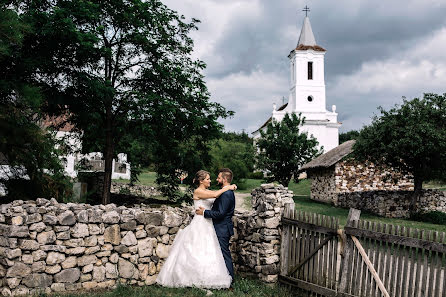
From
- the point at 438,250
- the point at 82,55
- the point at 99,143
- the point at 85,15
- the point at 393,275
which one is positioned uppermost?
the point at 85,15

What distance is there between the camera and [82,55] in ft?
39.5

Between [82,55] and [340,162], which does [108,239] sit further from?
[340,162]

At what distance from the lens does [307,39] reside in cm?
5441

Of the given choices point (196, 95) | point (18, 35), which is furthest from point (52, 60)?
point (196, 95)

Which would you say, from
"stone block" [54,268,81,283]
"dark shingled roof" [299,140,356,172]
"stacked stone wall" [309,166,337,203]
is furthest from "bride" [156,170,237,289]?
"stacked stone wall" [309,166,337,203]

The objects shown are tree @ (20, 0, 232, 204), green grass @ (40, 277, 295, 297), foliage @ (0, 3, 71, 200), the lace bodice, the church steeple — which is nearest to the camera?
green grass @ (40, 277, 295, 297)

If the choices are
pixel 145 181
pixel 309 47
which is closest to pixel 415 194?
pixel 145 181

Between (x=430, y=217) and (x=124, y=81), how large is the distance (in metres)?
16.6

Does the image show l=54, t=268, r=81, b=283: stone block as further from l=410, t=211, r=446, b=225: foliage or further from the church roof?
the church roof

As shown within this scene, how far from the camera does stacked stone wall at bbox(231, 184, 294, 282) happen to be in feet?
24.7

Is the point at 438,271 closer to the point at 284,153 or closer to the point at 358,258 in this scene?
the point at 358,258

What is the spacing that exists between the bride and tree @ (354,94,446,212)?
589 inches

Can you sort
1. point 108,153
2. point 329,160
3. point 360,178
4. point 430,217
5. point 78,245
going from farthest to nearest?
point 329,160, point 360,178, point 430,217, point 108,153, point 78,245

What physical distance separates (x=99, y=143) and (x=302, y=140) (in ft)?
60.6
